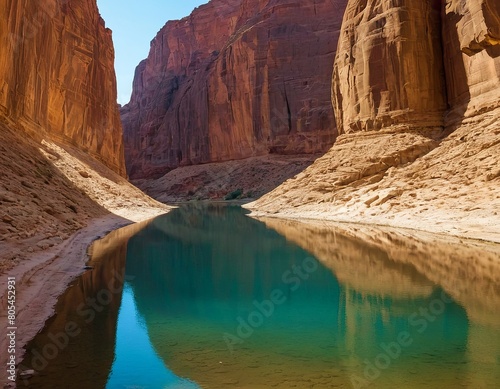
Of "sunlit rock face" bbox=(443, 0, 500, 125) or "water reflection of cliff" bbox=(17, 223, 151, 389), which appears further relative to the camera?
"sunlit rock face" bbox=(443, 0, 500, 125)

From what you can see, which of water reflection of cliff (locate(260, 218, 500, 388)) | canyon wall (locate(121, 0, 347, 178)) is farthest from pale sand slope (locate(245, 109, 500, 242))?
canyon wall (locate(121, 0, 347, 178))

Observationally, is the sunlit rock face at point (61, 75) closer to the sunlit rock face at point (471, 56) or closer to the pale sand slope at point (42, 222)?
the pale sand slope at point (42, 222)

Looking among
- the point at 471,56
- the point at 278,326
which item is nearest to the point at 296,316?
the point at 278,326

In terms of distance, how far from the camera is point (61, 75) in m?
41.1

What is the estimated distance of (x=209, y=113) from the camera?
3344 inches

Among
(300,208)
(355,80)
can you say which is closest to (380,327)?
(300,208)

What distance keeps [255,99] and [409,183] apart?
51.9 m

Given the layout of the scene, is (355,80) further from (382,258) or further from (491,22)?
(382,258)

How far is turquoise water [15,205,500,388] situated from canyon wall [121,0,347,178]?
185 feet

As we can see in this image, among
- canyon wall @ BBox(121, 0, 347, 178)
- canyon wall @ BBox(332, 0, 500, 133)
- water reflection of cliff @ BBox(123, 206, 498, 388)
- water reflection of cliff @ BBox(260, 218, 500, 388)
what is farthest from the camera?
canyon wall @ BBox(121, 0, 347, 178)

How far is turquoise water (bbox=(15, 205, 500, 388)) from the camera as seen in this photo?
566cm

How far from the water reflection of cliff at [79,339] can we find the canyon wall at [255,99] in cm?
5950

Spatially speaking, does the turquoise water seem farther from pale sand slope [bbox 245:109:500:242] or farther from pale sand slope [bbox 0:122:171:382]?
pale sand slope [bbox 245:109:500:242]

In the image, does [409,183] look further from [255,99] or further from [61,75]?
[255,99]
